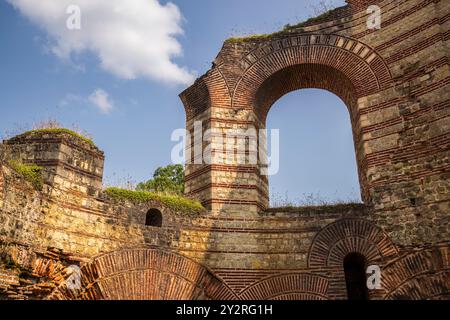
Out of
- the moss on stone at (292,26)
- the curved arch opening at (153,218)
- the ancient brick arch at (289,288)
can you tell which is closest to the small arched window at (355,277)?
the ancient brick arch at (289,288)

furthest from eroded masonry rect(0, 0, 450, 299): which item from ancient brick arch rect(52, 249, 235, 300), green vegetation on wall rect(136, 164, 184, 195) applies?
green vegetation on wall rect(136, 164, 184, 195)

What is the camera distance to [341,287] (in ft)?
29.7

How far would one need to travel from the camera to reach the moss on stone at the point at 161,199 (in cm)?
925

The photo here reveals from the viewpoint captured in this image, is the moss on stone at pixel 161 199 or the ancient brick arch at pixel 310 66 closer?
the moss on stone at pixel 161 199

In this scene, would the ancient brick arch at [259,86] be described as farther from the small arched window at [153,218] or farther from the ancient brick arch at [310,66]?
the small arched window at [153,218]

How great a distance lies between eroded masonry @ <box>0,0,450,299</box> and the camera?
26.2 feet

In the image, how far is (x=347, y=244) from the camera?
949 centimetres

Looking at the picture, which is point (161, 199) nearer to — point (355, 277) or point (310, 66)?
point (355, 277)

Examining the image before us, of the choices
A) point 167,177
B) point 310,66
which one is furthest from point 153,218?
point 167,177

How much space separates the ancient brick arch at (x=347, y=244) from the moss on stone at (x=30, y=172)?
608cm
